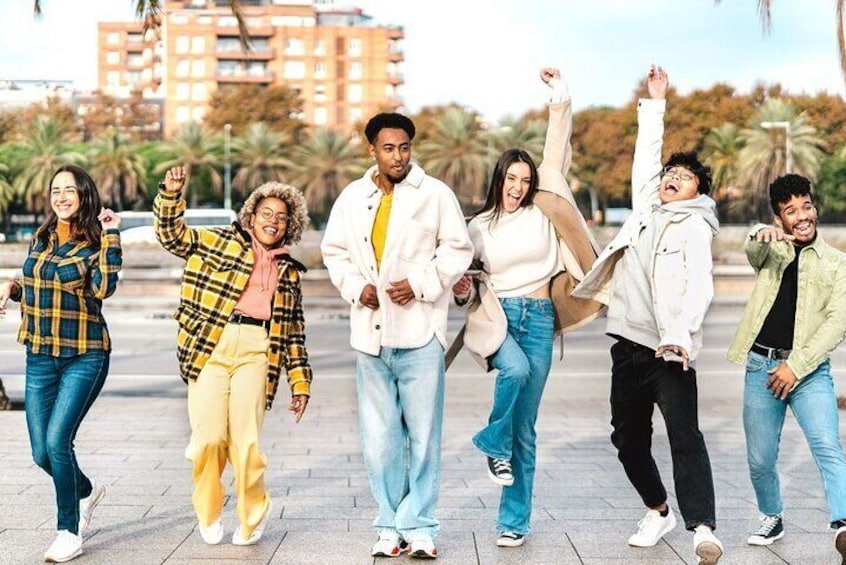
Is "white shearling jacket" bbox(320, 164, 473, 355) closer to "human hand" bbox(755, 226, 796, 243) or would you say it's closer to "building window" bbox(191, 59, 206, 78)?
"human hand" bbox(755, 226, 796, 243)

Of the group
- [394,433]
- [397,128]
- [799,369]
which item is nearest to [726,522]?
[799,369]

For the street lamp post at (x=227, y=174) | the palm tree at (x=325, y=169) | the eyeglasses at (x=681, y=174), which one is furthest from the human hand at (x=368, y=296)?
the street lamp post at (x=227, y=174)

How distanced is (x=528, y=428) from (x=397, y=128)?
4.94 feet

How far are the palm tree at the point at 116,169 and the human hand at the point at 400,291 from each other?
75.7 metres

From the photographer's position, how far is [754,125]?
249ft

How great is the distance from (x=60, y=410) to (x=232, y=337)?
80cm

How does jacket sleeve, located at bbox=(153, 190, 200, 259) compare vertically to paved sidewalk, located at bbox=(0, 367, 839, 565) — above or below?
above

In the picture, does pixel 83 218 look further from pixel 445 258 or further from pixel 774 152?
pixel 774 152

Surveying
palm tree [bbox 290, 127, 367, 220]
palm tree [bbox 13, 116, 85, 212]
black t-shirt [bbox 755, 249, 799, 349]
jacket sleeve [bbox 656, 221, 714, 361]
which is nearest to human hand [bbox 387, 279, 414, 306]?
jacket sleeve [bbox 656, 221, 714, 361]

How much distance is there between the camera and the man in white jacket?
5.80 meters

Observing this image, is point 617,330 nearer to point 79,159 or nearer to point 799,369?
point 799,369

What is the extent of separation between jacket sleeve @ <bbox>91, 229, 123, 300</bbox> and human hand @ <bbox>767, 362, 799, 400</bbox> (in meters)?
2.94

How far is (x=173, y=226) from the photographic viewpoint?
19.5 feet

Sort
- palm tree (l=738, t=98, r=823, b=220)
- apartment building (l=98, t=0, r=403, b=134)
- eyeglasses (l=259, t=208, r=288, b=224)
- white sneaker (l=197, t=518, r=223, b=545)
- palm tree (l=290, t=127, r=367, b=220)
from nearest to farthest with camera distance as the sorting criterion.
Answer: white sneaker (l=197, t=518, r=223, b=545), eyeglasses (l=259, t=208, r=288, b=224), palm tree (l=738, t=98, r=823, b=220), palm tree (l=290, t=127, r=367, b=220), apartment building (l=98, t=0, r=403, b=134)
